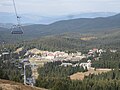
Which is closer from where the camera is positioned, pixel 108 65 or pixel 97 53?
pixel 108 65

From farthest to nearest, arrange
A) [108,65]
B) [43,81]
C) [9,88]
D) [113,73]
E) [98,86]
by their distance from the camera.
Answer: [108,65] → [113,73] → [98,86] → [43,81] → [9,88]

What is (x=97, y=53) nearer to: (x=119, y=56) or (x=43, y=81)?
(x=119, y=56)

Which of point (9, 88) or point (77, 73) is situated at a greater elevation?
point (9, 88)

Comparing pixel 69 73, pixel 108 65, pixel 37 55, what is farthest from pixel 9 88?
pixel 37 55

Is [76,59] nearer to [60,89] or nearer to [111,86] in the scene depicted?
[111,86]

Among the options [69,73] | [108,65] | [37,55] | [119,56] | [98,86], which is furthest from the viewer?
[37,55]

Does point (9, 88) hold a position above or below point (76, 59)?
above

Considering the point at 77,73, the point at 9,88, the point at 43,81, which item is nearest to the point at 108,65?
the point at 77,73

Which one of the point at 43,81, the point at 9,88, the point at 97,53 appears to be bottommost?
the point at 97,53

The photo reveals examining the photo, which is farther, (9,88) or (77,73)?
(77,73)
